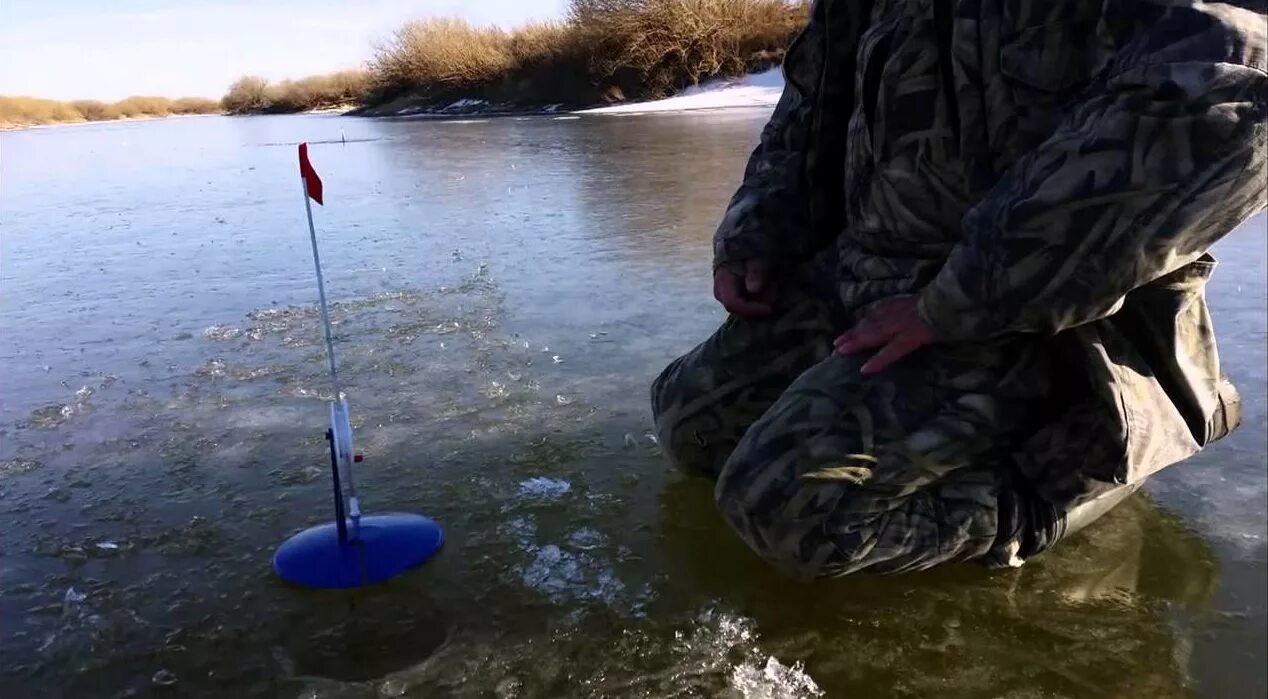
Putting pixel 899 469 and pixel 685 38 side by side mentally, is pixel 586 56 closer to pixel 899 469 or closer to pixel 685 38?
pixel 685 38

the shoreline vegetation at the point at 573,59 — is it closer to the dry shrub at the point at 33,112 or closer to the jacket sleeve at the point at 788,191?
the dry shrub at the point at 33,112

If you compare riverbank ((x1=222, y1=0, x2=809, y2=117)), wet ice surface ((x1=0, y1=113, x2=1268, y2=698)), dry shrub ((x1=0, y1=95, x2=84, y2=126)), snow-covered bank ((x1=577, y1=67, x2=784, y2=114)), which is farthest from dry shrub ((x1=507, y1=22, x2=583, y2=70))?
wet ice surface ((x1=0, y1=113, x2=1268, y2=698))

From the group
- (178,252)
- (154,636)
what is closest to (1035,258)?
(154,636)

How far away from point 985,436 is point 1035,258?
14.9 inches

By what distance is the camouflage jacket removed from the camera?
132cm

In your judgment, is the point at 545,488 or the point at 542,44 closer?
the point at 545,488

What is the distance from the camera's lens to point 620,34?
90.4 feet

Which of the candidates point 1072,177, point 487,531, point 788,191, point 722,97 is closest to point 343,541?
point 487,531

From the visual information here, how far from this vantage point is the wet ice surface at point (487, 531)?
1512 mm

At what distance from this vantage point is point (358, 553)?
1793 millimetres

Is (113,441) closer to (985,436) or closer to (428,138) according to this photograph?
(985,436)

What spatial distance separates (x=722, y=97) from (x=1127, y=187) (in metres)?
21.2

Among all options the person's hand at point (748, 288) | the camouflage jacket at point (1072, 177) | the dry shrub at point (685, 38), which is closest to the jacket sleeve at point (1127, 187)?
the camouflage jacket at point (1072, 177)

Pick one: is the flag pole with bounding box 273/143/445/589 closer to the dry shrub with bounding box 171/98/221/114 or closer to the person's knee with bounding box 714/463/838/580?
the person's knee with bounding box 714/463/838/580
